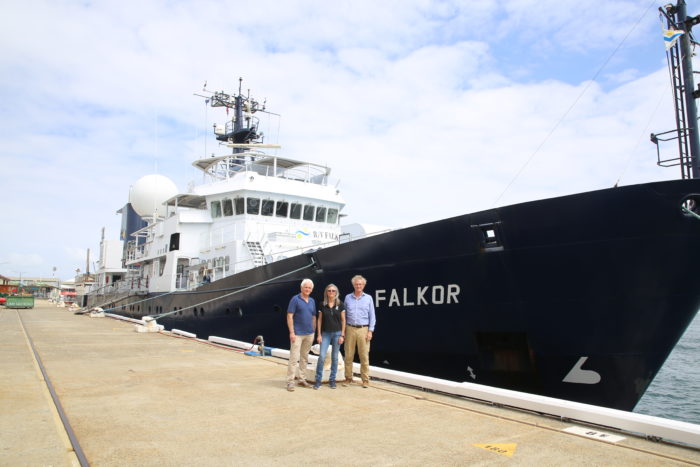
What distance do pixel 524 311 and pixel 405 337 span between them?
1.95 metres

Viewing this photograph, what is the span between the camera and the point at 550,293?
21.8ft

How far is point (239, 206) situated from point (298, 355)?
931cm

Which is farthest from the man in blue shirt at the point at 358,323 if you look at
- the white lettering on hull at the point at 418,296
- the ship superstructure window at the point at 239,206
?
the ship superstructure window at the point at 239,206

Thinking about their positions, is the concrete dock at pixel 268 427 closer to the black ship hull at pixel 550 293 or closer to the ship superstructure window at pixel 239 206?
the black ship hull at pixel 550 293

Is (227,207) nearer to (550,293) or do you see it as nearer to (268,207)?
(268,207)

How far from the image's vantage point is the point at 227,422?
4434 mm

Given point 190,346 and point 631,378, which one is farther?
point 190,346

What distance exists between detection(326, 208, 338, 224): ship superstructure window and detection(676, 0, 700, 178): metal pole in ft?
31.1

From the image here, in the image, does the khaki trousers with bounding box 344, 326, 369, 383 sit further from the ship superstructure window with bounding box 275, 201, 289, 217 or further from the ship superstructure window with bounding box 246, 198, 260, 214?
the ship superstructure window with bounding box 275, 201, 289, 217

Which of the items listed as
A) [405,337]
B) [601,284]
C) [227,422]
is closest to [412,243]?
[405,337]

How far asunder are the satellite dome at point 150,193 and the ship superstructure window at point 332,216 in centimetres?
1692

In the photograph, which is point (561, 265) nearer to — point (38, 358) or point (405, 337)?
point (405, 337)

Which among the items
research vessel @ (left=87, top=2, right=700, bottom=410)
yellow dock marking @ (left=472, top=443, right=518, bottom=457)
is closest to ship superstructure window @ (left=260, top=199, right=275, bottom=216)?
research vessel @ (left=87, top=2, right=700, bottom=410)

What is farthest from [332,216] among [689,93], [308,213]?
[689,93]
